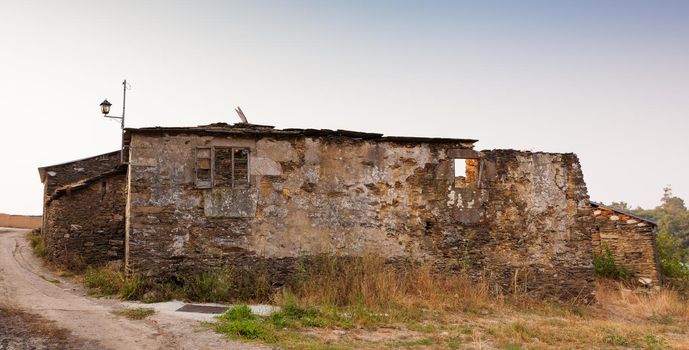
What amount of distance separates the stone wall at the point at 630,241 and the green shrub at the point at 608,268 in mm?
260

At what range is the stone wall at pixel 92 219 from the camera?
13.6m

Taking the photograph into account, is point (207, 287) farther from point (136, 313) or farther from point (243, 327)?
point (243, 327)

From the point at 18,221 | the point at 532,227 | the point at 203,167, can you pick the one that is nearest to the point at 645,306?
the point at 532,227

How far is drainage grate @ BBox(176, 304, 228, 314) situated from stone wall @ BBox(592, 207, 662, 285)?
40.2 ft

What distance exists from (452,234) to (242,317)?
5072 millimetres

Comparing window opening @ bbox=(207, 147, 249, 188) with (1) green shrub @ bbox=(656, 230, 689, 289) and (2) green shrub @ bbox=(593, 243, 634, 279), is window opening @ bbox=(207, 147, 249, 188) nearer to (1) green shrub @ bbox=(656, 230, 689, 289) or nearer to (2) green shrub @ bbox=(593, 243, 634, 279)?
(2) green shrub @ bbox=(593, 243, 634, 279)

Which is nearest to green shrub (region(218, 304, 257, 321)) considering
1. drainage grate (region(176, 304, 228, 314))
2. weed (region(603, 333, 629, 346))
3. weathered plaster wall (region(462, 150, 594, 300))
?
drainage grate (region(176, 304, 228, 314))

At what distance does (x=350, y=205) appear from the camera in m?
10.2

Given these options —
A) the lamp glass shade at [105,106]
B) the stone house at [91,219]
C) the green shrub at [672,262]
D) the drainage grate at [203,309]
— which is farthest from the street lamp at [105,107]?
the green shrub at [672,262]

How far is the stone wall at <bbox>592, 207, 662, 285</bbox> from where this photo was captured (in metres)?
15.1

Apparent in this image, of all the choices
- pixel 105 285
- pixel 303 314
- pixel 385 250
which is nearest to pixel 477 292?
pixel 385 250

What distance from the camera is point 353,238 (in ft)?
33.0

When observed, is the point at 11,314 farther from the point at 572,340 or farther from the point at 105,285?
the point at 572,340

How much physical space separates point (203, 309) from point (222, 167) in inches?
113
